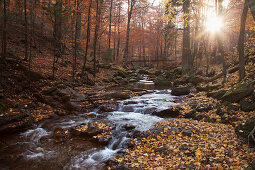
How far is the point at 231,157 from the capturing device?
3729mm

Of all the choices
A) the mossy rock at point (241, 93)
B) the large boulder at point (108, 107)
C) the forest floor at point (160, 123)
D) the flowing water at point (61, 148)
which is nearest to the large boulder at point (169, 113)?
the forest floor at point (160, 123)

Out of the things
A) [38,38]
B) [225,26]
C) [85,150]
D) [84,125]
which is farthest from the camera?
[38,38]

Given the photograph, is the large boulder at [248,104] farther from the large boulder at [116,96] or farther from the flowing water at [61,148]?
the large boulder at [116,96]

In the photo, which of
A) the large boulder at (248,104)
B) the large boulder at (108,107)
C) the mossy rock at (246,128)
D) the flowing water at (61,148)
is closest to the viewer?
the mossy rock at (246,128)

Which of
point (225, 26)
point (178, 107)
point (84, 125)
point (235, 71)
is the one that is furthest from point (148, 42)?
point (84, 125)

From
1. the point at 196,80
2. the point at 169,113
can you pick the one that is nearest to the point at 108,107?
the point at 169,113

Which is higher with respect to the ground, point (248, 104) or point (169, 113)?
point (248, 104)

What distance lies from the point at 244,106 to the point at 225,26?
891cm

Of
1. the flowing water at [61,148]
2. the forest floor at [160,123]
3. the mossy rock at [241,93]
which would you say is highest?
the mossy rock at [241,93]

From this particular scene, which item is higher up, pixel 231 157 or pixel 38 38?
pixel 38 38

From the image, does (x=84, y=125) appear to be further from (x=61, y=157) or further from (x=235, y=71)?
(x=235, y=71)

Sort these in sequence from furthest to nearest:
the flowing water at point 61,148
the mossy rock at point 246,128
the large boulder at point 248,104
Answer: the large boulder at point 248,104, the flowing water at point 61,148, the mossy rock at point 246,128

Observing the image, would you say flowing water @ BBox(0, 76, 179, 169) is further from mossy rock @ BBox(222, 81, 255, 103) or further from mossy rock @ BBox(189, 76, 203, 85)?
mossy rock @ BBox(189, 76, 203, 85)

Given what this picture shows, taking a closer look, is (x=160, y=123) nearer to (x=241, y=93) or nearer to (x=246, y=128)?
(x=246, y=128)
